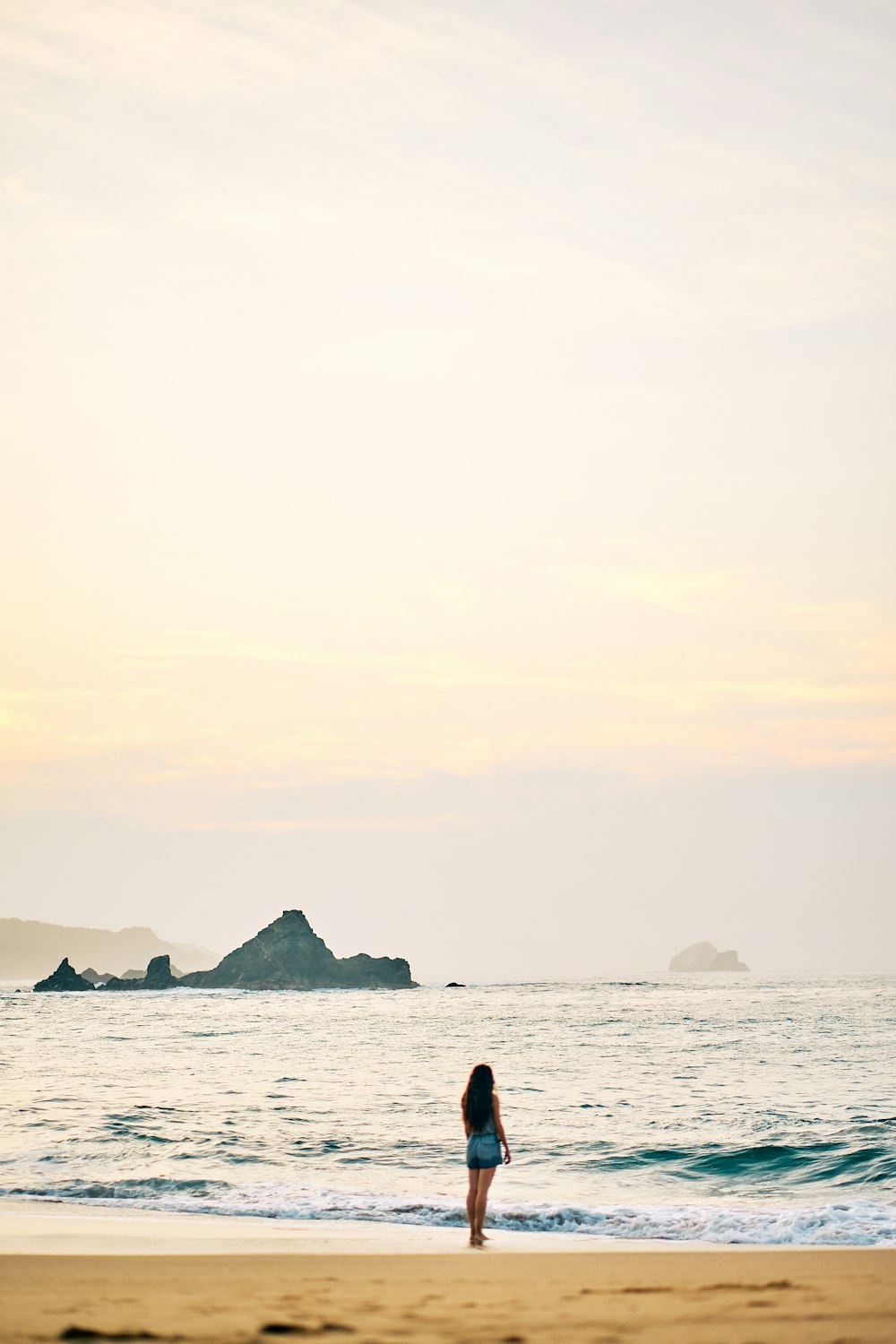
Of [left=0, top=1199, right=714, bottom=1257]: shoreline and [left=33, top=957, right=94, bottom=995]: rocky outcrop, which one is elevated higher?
[left=0, top=1199, right=714, bottom=1257]: shoreline

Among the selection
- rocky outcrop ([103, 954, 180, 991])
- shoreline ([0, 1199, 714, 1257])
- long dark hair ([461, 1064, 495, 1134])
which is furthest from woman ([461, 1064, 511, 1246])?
rocky outcrop ([103, 954, 180, 991])

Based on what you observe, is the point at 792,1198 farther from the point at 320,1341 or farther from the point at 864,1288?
the point at 320,1341

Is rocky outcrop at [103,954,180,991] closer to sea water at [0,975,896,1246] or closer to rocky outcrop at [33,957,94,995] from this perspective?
rocky outcrop at [33,957,94,995]

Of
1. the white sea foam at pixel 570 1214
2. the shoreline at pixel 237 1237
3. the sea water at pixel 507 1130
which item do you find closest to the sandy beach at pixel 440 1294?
the shoreline at pixel 237 1237

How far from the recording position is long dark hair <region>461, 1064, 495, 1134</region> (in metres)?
12.1

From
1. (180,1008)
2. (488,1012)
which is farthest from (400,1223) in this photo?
(180,1008)

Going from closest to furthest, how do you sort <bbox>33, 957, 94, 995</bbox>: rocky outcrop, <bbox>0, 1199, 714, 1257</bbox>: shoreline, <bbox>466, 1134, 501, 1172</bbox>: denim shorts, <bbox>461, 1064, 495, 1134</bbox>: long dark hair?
<bbox>0, 1199, 714, 1257</bbox>: shoreline
<bbox>466, 1134, 501, 1172</bbox>: denim shorts
<bbox>461, 1064, 495, 1134</bbox>: long dark hair
<bbox>33, 957, 94, 995</bbox>: rocky outcrop

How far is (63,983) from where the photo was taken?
456 feet

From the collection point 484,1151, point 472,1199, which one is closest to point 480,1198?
point 472,1199

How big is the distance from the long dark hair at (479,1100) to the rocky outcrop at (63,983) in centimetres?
13850

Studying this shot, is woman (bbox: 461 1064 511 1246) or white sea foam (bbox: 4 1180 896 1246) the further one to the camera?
white sea foam (bbox: 4 1180 896 1246)

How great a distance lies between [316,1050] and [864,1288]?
1454 inches

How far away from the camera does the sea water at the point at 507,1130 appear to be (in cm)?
1512

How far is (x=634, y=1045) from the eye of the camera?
42781 mm
